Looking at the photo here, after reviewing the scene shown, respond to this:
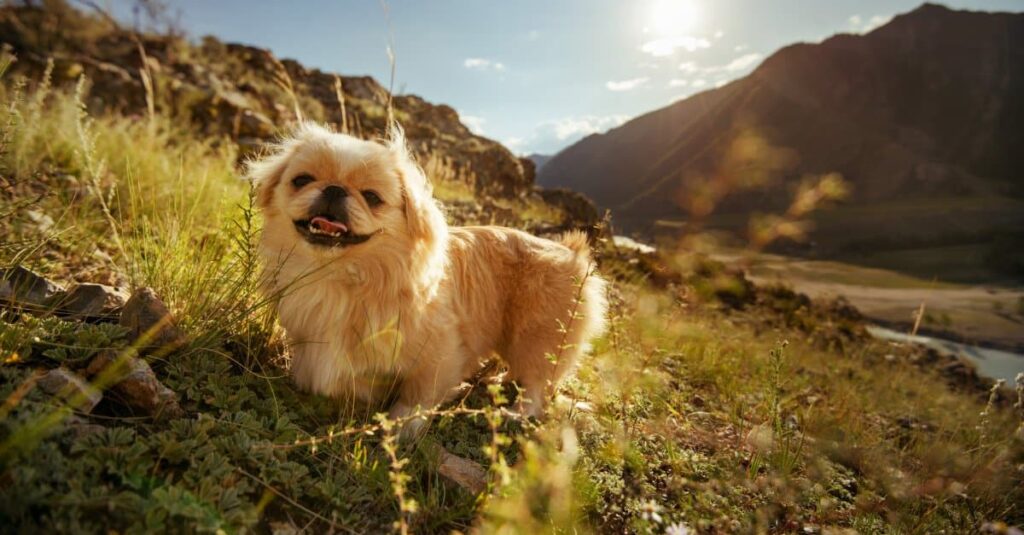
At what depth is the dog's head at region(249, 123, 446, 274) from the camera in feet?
7.08

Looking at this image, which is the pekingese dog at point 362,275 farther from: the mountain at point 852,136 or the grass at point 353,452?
the mountain at point 852,136

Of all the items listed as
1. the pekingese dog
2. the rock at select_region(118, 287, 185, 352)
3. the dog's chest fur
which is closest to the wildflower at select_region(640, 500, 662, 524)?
the pekingese dog

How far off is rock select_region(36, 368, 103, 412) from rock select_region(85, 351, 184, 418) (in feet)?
0.28

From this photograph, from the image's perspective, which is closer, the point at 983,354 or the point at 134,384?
the point at 134,384

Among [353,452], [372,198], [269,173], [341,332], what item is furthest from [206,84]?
[353,452]

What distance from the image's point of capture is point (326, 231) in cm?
214

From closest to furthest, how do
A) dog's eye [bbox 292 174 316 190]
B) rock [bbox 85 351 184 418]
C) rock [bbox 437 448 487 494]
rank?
rock [bbox 85 351 184 418] → rock [bbox 437 448 487 494] → dog's eye [bbox 292 174 316 190]

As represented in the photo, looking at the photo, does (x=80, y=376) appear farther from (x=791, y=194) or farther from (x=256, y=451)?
(x=791, y=194)

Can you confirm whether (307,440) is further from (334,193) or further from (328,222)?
(334,193)

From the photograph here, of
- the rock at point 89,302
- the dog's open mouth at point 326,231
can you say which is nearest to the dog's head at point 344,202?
the dog's open mouth at point 326,231

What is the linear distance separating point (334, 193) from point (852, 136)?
3456 inches

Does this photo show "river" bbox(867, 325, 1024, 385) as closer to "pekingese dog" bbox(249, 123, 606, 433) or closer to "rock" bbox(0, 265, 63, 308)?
"pekingese dog" bbox(249, 123, 606, 433)

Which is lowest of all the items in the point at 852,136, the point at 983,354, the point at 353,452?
the point at 983,354

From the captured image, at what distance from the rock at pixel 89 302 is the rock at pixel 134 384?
23.2 inches
